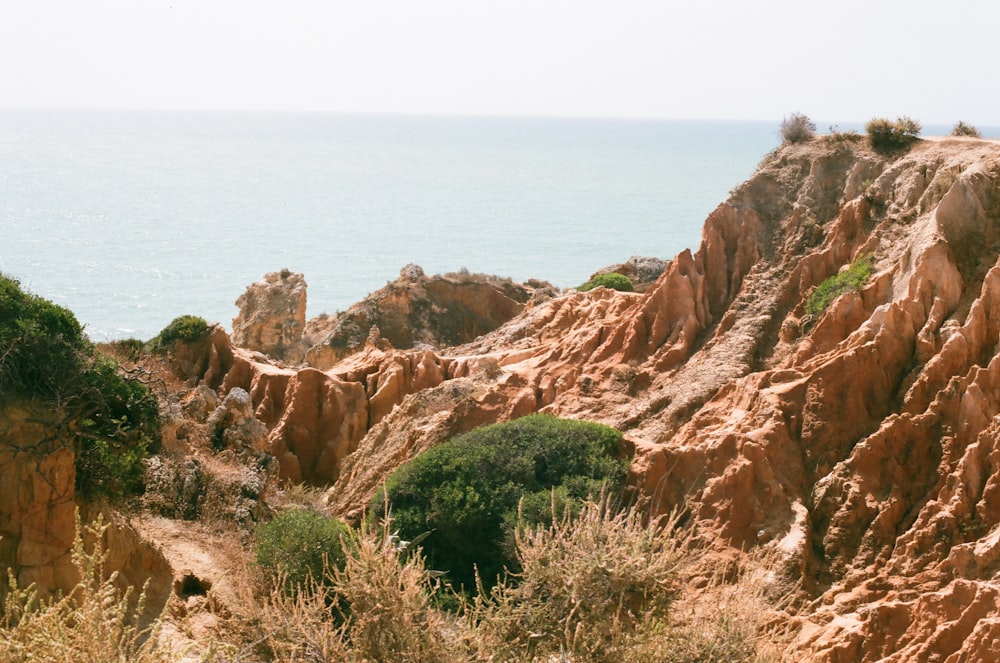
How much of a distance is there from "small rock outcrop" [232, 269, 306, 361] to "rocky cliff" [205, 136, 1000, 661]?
517 inches

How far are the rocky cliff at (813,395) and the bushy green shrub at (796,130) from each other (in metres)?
0.78

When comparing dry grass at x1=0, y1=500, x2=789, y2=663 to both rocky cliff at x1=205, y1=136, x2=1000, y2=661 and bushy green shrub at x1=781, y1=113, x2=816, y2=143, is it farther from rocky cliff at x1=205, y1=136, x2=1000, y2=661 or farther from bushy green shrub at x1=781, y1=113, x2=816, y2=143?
bushy green shrub at x1=781, y1=113, x2=816, y2=143

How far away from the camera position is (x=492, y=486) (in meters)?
19.0

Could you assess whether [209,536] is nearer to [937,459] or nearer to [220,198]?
Answer: [937,459]

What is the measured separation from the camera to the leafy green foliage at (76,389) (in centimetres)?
1512

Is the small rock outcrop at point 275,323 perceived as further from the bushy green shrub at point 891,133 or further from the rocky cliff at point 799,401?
the bushy green shrub at point 891,133

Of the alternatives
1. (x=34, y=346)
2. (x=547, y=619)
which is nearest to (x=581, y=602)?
(x=547, y=619)

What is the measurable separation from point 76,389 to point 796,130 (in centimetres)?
1838

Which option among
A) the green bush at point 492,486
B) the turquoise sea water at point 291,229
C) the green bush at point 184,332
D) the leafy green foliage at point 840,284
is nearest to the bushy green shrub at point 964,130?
the leafy green foliage at point 840,284

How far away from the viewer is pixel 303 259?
393ft

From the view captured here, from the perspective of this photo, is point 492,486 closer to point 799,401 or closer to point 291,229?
point 799,401

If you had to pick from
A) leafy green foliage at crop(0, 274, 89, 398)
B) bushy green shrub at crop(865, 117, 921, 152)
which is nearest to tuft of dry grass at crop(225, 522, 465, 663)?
leafy green foliage at crop(0, 274, 89, 398)

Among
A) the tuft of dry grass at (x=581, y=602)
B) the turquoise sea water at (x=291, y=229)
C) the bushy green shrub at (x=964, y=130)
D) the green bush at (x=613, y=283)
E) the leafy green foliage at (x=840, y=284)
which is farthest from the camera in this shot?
the turquoise sea water at (x=291, y=229)

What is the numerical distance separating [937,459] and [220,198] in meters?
162
